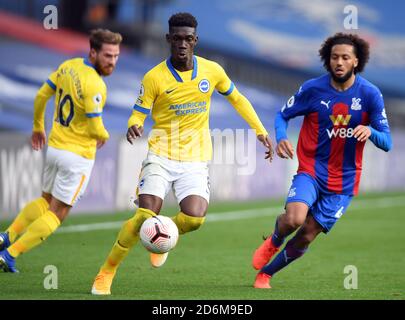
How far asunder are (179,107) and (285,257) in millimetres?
1615

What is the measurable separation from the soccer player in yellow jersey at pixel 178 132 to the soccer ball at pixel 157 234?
15 cm

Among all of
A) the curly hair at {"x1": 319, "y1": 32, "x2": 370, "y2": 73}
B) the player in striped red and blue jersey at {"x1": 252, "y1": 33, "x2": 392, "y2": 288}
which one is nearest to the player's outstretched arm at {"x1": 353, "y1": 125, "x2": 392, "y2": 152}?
the player in striped red and blue jersey at {"x1": 252, "y1": 33, "x2": 392, "y2": 288}

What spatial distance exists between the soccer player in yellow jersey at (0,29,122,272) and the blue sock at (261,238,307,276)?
71.9 inches

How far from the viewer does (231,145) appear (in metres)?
20.2

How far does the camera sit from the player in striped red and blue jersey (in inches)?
352

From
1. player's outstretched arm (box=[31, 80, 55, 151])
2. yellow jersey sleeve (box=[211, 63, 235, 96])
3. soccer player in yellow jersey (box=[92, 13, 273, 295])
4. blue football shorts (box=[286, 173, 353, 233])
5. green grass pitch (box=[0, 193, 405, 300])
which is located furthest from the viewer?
player's outstretched arm (box=[31, 80, 55, 151])

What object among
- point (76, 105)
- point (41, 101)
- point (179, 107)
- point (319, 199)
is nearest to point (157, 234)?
point (179, 107)

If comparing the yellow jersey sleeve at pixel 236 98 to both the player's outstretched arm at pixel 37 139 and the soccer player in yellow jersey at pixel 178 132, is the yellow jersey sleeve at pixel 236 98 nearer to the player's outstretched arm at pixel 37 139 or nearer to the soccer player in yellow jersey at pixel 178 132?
the soccer player in yellow jersey at pixel 178 132

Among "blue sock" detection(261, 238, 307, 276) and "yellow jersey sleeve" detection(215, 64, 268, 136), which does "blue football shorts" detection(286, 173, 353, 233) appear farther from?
"yellow jersey sleeve" detection(215, 64, 268, 136)

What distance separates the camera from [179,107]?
888cm

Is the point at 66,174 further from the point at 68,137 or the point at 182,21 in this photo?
the point at 182,21

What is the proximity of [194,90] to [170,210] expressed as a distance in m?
9.20

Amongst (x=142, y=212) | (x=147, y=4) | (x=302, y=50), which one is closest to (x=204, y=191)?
(x=142, y=212)

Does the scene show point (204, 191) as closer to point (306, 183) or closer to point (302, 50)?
point (306, 183)
